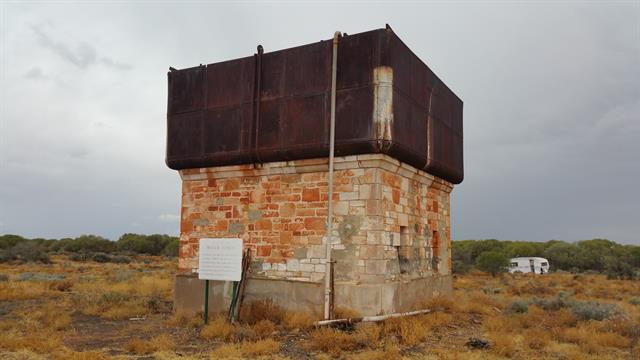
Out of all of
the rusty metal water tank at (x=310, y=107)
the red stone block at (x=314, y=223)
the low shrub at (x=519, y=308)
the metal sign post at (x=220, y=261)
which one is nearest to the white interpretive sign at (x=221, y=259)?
the metal sign post at (x=220, y=261)

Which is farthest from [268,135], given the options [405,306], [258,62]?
[405,306]

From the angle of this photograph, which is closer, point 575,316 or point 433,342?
point 433,342

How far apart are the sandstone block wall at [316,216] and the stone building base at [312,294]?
175 millimetres

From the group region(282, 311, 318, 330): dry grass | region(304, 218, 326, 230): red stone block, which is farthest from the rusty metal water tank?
region(282, 311, 318, 330): dry grass

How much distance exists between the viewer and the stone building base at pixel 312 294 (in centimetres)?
977

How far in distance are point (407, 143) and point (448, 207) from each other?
14.2 ft

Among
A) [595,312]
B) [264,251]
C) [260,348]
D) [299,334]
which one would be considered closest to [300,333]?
[299,334]

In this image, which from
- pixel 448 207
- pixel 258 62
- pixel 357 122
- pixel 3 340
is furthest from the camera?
pixel 448 207

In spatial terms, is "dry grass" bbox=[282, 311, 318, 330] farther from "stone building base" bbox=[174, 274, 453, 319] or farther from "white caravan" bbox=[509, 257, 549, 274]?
"white caravan" bbox=[509, 257, 549, 274]

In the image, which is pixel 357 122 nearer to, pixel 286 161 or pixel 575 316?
pixel 286 161

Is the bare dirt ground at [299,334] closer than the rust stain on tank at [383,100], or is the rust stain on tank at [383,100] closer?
the bare dirt ground at [299,334]

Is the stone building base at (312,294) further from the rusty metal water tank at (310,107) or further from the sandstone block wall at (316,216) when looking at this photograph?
the rusty metal water tank at (310,107)

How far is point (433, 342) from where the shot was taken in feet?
30.3

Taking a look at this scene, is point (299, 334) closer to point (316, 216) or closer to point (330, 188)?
point (316, 216)
